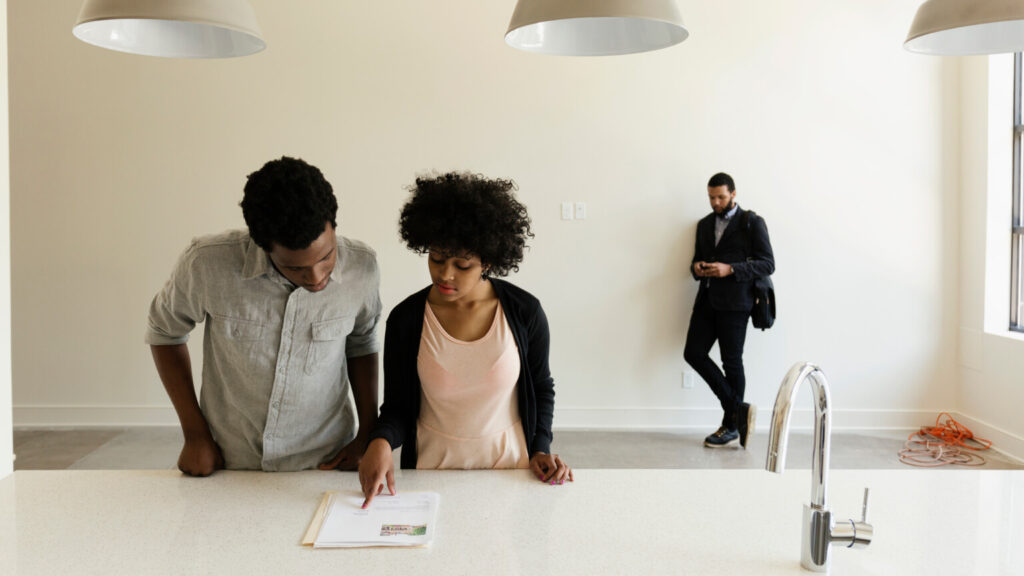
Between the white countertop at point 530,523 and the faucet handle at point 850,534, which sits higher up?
the faucet handle at point 850,534

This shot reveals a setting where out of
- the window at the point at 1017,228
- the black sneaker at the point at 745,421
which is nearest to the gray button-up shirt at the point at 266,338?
the black sneaker at the point at 745,421

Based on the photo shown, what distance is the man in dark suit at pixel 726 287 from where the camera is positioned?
432cm

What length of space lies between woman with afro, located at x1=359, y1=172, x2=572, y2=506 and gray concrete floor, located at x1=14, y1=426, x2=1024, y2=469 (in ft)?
7.48

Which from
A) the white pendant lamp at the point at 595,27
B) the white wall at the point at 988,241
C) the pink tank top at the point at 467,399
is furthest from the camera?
the white wall at the point at 988,241

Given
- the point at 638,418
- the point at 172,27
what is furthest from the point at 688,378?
the point at 172,27

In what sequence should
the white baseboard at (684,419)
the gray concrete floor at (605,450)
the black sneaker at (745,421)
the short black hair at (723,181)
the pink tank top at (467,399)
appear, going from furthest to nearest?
the white baseboard at (684,419)
the short black hair at (723,181)
the gray concrete floor at (605,450)
the pink tank top at (467,399)
the black sneaker at (745,421)

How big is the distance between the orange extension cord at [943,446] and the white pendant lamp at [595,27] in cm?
355

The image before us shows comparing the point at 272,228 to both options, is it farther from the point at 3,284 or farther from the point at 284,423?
the point at 3,284

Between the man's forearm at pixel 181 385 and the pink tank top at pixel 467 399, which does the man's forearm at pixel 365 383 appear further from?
the man's forearm at pixel 181 385

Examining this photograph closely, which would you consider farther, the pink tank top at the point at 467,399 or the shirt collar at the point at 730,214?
the shirt collar at the point at 730,214

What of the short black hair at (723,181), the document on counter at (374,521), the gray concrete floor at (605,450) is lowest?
the gray concrete floor at (605,450)

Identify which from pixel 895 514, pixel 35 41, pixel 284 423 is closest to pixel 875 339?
pixel 895 514

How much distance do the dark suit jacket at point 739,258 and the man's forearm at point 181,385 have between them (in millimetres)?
3280

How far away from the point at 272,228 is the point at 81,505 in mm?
631
